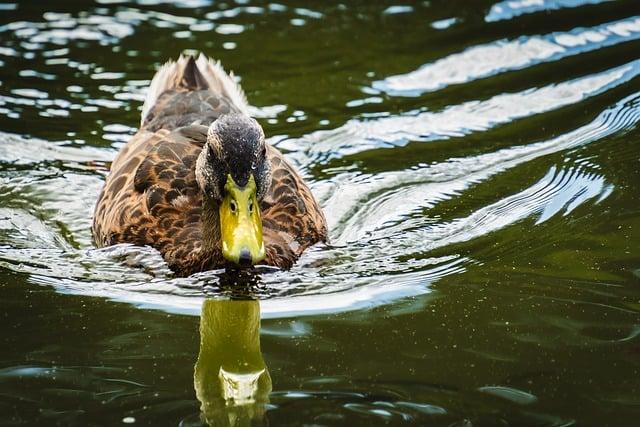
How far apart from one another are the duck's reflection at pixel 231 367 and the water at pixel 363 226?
0.02 m

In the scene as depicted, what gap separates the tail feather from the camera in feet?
32.5

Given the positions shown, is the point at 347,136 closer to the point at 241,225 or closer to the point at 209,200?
the point at 209,200

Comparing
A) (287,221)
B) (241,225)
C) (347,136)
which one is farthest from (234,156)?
(347,136)

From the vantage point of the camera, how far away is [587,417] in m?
5.33

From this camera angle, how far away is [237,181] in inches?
291

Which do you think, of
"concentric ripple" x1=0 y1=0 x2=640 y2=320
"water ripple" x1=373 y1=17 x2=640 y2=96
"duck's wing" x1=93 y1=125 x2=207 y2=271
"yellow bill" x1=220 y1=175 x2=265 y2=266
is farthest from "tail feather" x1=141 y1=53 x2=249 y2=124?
"yellow bill" x1=220 y1=175 x2=265 y2=266

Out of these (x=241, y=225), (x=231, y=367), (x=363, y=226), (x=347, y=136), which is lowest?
(x=363, y=226)

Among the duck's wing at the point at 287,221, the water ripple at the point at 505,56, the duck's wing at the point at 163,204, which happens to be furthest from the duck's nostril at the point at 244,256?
the water ripple at the point at 505,56

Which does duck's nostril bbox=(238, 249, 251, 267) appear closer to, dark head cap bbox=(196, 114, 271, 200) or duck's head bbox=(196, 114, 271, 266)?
duck's head bbox=(196, 114, 271, 266)

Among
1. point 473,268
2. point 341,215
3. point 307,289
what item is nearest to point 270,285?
point 307,289

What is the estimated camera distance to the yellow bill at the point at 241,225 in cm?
711

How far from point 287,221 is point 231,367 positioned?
1996 millimetres

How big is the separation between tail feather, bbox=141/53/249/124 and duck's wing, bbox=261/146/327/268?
5.94 feet

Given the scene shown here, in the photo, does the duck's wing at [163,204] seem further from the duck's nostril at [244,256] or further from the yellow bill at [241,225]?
the duck's nostril at [244,256]
